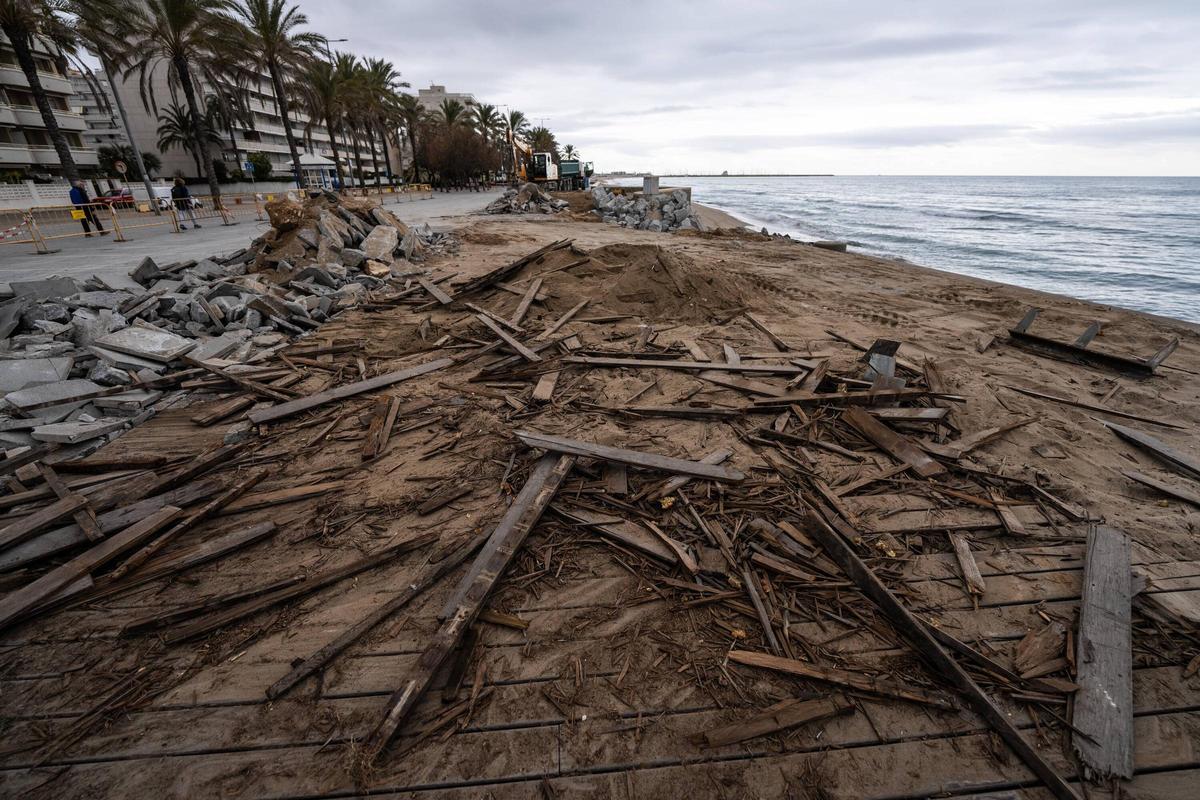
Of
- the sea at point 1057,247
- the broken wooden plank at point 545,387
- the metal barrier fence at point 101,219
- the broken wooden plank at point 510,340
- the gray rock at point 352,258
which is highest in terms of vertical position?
the metal barrier fence at point 101,219

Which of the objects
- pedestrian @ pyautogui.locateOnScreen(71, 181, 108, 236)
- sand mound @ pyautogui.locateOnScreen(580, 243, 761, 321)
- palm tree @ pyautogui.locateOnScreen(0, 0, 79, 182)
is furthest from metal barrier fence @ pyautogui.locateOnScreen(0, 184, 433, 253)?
sand mound @ pyautogui.locateOnScreen(580, 243, 761, 321)

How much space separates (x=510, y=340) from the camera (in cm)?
746

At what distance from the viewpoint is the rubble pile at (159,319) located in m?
5.57

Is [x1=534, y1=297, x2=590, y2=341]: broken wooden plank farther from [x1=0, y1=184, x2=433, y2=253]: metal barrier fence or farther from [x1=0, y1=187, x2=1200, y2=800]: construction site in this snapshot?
[x1=0, y1=184, x2=433, y2=253]: metal barrier fence

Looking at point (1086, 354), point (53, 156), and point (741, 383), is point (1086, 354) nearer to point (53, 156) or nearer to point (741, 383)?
point (741, 383)

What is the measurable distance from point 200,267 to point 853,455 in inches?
513

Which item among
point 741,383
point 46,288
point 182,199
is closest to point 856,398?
point 741,383

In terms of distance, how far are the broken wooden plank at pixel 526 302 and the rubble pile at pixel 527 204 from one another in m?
25.6

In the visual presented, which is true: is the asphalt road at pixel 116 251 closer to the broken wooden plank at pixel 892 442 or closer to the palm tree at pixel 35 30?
the palm tree at pixel 35 30

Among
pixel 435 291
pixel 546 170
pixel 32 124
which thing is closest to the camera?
pixel 435 291

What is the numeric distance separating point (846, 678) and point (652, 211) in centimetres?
3163

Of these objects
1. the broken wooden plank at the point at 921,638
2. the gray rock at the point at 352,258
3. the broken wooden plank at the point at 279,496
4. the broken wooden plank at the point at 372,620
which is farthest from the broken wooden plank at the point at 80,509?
the gray rock at the point at 352,258

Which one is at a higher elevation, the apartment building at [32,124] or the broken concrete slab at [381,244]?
the apartment building at [32,124]

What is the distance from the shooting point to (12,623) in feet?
10.0
